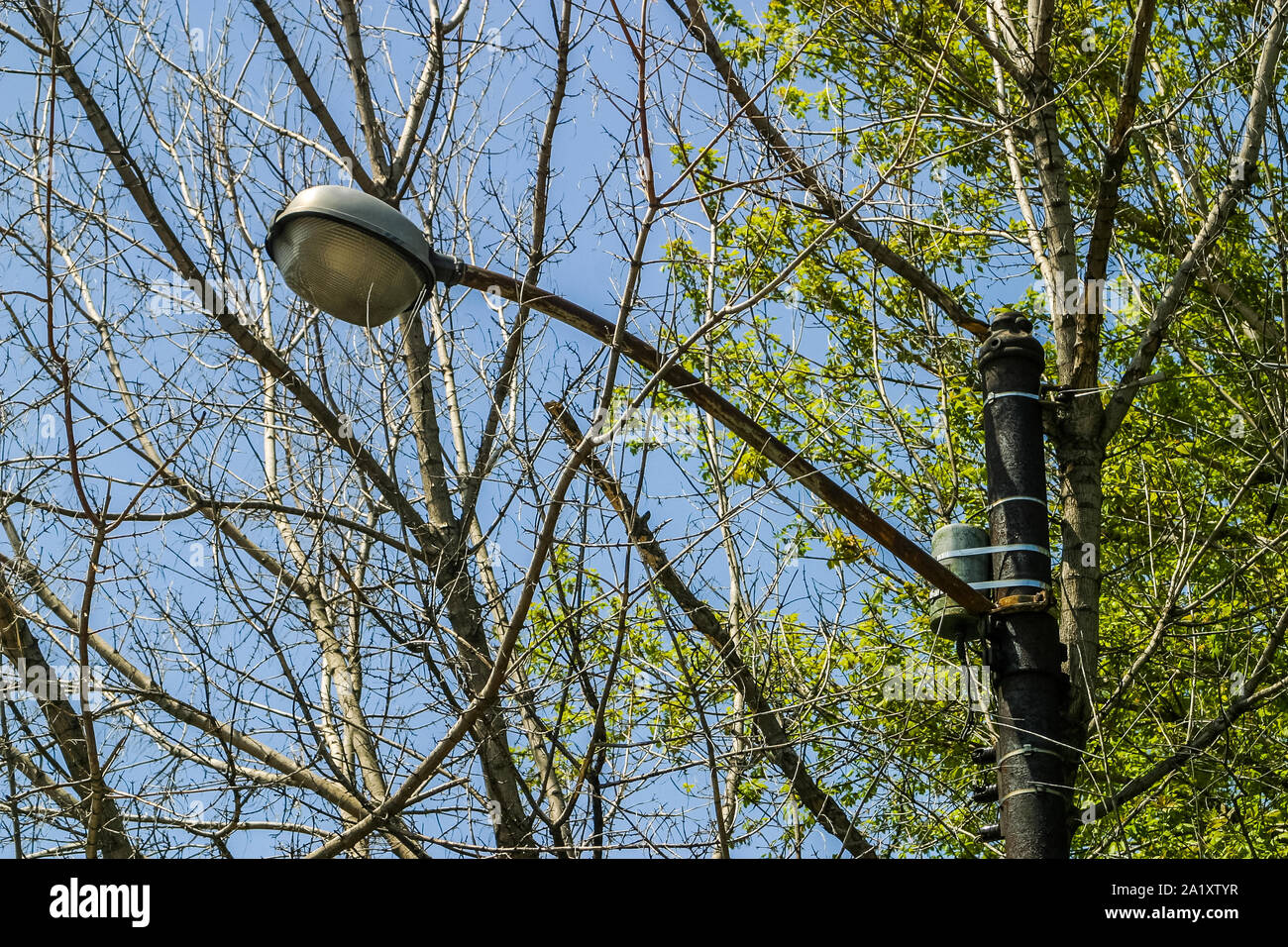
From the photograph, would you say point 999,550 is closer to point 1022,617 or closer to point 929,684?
point 1022,617

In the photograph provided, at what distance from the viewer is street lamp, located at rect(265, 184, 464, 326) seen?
14.6 feet

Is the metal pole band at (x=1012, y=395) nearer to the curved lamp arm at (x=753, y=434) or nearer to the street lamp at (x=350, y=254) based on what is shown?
the curved lamp arm at (x=753, y=434)

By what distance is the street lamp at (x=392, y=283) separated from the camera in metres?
4.48

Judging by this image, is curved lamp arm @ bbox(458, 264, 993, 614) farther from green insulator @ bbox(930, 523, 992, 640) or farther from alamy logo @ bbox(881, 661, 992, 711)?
alamy logo @ bbox(881, 661, 992, 711)

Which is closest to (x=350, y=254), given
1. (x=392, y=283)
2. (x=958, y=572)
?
(x=392, y=283)

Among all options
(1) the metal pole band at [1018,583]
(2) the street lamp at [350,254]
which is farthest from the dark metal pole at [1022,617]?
(2) the street lamp at [350,254]

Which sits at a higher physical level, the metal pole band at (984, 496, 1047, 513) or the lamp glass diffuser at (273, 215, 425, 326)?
the lamp glass diffuser at (273, 215, 425, 326)

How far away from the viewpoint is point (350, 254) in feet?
14.8

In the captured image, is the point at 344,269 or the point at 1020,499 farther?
the point at 1020,499
